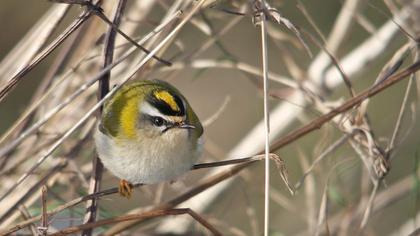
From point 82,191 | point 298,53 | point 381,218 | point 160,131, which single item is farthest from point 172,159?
point 298,53

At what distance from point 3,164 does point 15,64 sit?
54 cm

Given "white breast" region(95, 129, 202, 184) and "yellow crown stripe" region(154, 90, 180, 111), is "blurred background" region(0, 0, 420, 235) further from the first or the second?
"yellow crown stripe" region(154, 90, 180, 111)

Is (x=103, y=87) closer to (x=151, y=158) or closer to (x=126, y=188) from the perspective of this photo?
(x=151, y=158)

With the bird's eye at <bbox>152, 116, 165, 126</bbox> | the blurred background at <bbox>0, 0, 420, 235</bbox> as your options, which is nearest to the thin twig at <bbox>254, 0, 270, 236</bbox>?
the blurred background at <bbox>0, 0, 420, 235</bbox>

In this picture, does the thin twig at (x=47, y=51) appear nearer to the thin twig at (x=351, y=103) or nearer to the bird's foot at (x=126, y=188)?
the bird's foot at (x=126, y=188)

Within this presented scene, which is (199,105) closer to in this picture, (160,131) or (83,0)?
(160,131)

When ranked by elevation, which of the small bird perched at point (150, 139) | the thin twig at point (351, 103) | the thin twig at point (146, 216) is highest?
the small bird perched at point (150, 139)

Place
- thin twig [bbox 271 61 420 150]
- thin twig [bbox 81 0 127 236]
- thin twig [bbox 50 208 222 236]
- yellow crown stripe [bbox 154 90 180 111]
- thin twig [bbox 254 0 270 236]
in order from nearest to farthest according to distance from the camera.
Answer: thin twig [bbox 254 0 270 236], thin twig [bbox 50 208 222 236], thin twig [bbox 271 61 420 150], thin twig [bbox 81 0 127 236], yellow crown stripe [bbox 154 90 180 111]

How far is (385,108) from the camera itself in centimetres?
643

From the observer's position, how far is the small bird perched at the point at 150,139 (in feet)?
10.4

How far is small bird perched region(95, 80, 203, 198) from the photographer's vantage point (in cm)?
317

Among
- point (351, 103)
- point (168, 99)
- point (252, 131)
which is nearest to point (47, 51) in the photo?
point (168, 99)

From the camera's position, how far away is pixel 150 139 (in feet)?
10.7

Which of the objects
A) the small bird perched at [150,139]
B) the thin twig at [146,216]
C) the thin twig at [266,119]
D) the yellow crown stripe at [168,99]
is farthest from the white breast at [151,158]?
the thin twig at [266,119]
